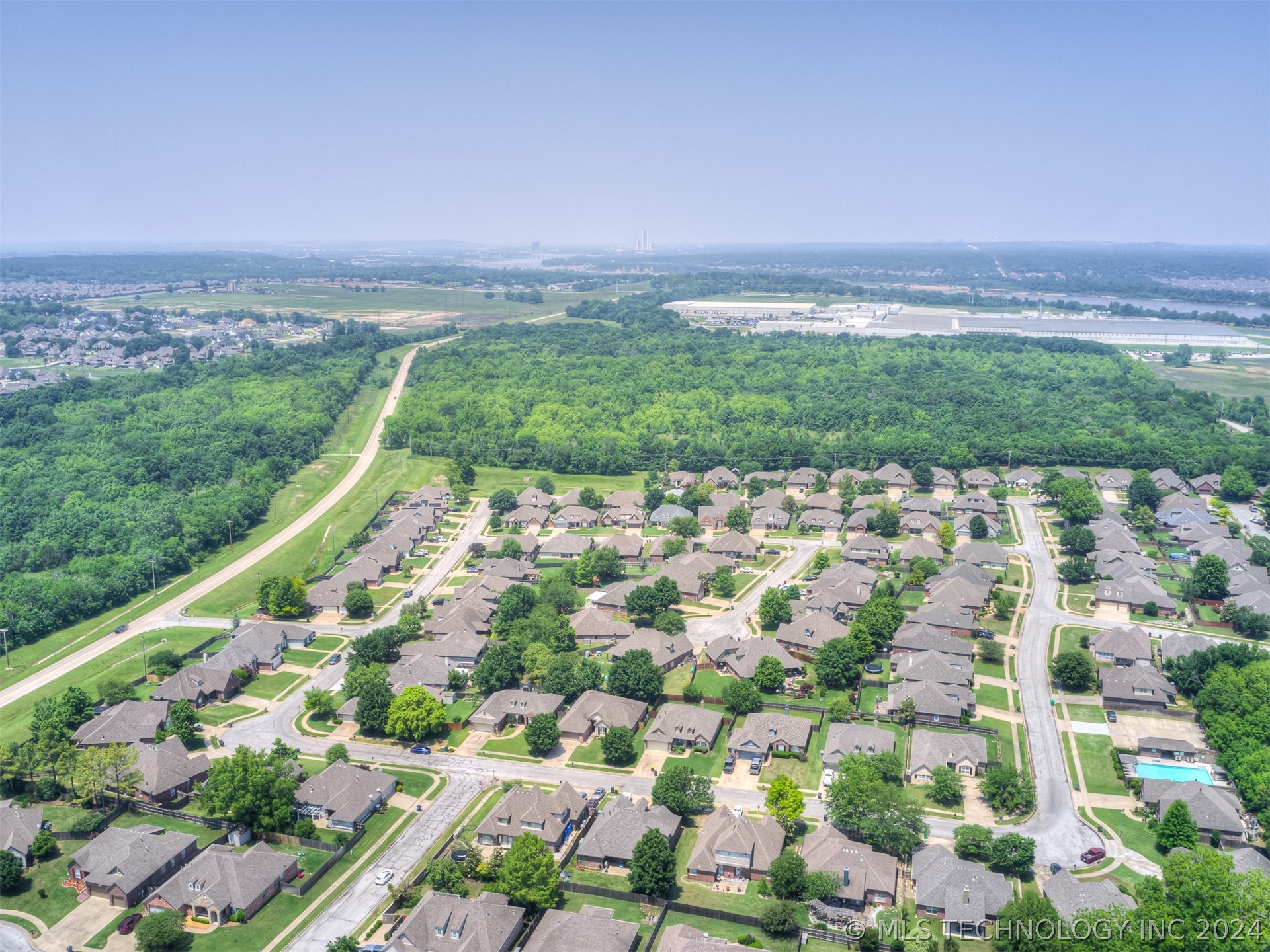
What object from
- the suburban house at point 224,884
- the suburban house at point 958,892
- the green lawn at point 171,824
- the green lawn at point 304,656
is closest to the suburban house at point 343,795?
the suburban house at point 224,884

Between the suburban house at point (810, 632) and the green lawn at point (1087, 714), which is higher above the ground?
the suburban house at point (810, 632)

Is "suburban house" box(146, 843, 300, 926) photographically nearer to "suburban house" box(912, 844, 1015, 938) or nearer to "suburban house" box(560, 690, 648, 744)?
"suburban house" box(560, 690, 648, 744)

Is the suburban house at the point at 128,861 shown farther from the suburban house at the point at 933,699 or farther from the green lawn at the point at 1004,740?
the green lawn at the point at 1004,740

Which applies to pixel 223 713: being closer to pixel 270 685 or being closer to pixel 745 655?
pixel 270 685

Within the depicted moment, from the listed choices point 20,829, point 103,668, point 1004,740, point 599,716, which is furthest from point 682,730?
point 103,668

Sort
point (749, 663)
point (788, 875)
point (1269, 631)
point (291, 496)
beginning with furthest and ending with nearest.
A: point (291, 496) < point (1269, 631) < point (749, 663) < point (788, 875)

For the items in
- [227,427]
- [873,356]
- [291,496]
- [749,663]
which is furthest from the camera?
[873,356]

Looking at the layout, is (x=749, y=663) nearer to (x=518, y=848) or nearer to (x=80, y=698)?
(x=518, y=848)

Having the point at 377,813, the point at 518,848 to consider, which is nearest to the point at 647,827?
the point at 518,848
